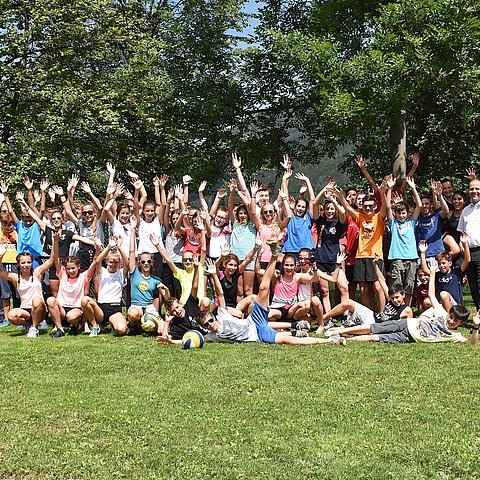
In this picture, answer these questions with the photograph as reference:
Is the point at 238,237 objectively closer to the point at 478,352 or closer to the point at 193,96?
the point at 478,352

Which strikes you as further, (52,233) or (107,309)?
(52,233)

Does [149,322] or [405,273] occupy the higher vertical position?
[405,273]

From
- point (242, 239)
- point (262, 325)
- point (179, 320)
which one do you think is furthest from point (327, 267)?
point (179, 320)

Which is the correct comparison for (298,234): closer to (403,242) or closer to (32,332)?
(403,242)

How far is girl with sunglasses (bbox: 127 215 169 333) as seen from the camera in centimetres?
925

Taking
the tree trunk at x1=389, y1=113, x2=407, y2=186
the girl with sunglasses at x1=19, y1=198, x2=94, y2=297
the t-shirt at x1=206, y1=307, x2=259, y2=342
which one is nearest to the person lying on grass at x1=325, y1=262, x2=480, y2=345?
the t-shirt at x1=206, y1=307, x2=259, y2=342

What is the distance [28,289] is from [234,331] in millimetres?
3476

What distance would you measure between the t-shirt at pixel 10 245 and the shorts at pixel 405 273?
250 inches

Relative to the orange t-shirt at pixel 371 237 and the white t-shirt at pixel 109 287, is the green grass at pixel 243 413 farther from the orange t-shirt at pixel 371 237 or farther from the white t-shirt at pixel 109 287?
the orange t-shirt at pixel 371 237

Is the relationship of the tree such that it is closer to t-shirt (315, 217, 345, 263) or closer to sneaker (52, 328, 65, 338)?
t-shirt (315, 217, 345, 263)

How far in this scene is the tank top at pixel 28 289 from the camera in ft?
31.7

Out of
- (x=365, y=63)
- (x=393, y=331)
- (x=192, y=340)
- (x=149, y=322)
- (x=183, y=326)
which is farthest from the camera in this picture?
(x=365, y=63)

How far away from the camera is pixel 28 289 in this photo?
970 cm

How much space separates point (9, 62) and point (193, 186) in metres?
7.43
